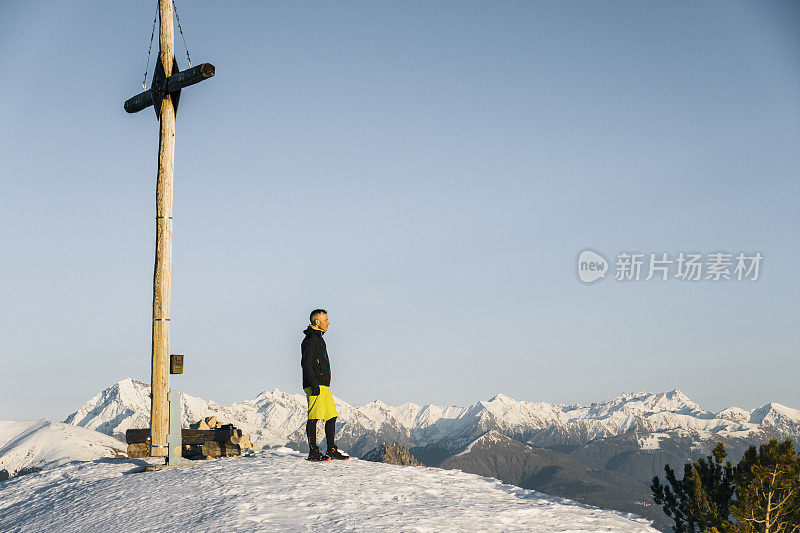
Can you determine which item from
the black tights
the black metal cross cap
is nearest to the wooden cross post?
the black metal cross cap

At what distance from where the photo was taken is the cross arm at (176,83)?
1647cm

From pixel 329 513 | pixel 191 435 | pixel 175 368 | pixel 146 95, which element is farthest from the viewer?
pixel 191 435

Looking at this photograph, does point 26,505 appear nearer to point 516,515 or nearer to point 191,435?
point 191,435

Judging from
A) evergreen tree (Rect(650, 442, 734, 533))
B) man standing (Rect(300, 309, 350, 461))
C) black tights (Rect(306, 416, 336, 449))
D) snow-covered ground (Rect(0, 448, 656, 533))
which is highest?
man standing (Rect(300, 309, 350, 461))

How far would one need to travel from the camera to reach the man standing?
49.1 ft

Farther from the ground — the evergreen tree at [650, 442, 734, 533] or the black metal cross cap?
the black metal cross cap

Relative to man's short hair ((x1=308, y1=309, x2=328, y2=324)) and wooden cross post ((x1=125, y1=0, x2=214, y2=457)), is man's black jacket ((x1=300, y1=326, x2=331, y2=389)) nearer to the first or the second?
man's short hair ((x1=308, y1=309, x2=328, y2=324))

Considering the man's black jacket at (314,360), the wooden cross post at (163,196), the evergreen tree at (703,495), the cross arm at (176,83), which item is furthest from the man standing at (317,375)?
the evergreen tree at (703,495)

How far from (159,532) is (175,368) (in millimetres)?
6505

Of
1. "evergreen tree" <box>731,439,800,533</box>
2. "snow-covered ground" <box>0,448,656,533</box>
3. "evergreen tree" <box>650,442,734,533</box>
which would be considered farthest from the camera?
"evergreen tree" <box>650,442,734,533</box>

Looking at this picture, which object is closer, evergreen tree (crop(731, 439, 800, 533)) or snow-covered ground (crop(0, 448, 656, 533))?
snow-covered ground (crop(0, 448, 656, 533))

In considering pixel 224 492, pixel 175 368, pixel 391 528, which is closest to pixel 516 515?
pixel 391 528

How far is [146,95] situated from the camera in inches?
700

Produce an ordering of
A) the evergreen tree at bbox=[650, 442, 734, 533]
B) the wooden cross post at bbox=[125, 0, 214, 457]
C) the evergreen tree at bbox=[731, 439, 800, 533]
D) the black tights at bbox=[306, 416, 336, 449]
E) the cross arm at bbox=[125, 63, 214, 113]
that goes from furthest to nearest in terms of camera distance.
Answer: the evergreen tree at bbox=[650, 442, 734, 533], the cross arm at bbox=[125, 63, 214, 113], the wooden cross post at bbox=[125, 0, 214, 457], the evergreen tree at bbox=[731, 439, 800, 533], the black tights at bbox=[306, 416, 336, 449]
